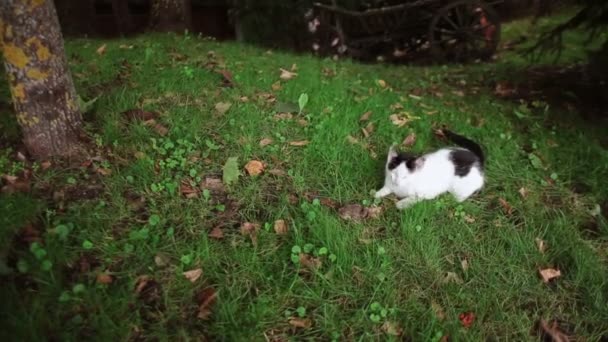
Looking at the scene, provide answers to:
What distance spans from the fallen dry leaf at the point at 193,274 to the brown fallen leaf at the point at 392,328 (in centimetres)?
101

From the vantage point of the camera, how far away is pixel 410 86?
17.5ft

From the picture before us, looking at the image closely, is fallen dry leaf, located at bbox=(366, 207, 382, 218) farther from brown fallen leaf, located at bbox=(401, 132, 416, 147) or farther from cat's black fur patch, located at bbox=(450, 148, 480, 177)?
brown fallen leaf, located at bbox=(401, 132, 416, 147)

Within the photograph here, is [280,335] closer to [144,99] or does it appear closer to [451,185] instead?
[451,185]

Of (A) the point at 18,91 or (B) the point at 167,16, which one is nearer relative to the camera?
(A) the point at 18,91

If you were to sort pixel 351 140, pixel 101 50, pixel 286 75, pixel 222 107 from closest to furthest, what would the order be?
pixel 351 140, pixel 222 107, pixel 286 75, pixel 101 50

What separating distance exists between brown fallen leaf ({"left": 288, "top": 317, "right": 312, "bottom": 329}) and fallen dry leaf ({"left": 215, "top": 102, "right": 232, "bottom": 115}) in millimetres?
1938

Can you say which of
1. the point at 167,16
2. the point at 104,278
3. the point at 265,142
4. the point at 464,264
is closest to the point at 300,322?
the point at 104,278

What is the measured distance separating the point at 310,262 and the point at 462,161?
1.40 m

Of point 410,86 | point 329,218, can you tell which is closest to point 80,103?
point 329,218

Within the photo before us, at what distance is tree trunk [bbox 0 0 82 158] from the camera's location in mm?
2420

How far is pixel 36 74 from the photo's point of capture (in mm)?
2543

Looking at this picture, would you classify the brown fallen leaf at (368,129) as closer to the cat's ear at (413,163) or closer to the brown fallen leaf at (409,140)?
the brown fallen leaf at (409,140)

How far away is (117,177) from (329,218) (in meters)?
1.40

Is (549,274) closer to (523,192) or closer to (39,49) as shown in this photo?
(523,192)
